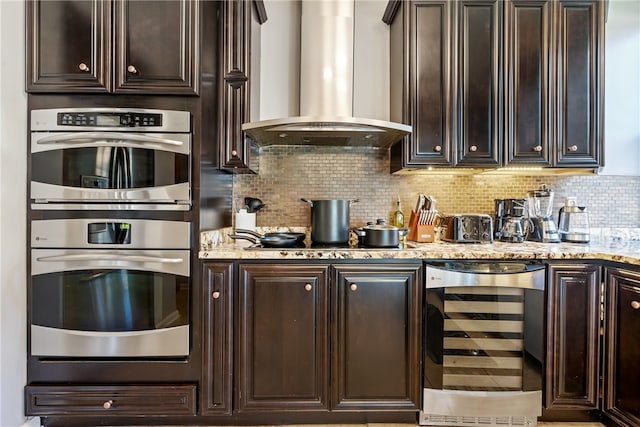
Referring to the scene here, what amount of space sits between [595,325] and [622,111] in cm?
160

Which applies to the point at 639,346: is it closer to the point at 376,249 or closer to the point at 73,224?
the point at 376,249

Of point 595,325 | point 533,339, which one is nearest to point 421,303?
point 533,339

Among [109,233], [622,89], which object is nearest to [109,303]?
[109,233]

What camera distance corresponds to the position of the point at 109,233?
5.41ft

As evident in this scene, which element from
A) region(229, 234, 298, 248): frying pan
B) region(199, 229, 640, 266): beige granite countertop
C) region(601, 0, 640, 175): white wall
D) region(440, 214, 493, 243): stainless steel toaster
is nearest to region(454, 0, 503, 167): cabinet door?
region(440, 214, 493, 243): stainless steel toaster

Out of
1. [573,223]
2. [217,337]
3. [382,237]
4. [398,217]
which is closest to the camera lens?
[217,337]

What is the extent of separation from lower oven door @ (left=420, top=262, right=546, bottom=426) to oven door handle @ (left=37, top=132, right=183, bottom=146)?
4.96 ft

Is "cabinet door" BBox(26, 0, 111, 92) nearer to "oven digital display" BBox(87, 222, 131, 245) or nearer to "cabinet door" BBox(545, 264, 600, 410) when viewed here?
"oven digital display" BBox(87, 222, 131, 245)

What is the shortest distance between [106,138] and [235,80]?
75 cm

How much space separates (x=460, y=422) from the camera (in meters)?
1.75

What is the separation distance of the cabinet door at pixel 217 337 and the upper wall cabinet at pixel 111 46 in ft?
3.10

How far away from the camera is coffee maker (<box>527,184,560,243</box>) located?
2131 mm

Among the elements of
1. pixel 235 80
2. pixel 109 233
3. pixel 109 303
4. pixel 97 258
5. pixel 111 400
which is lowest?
pixel 111 400

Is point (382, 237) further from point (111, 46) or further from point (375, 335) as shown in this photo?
point (111, 46)
